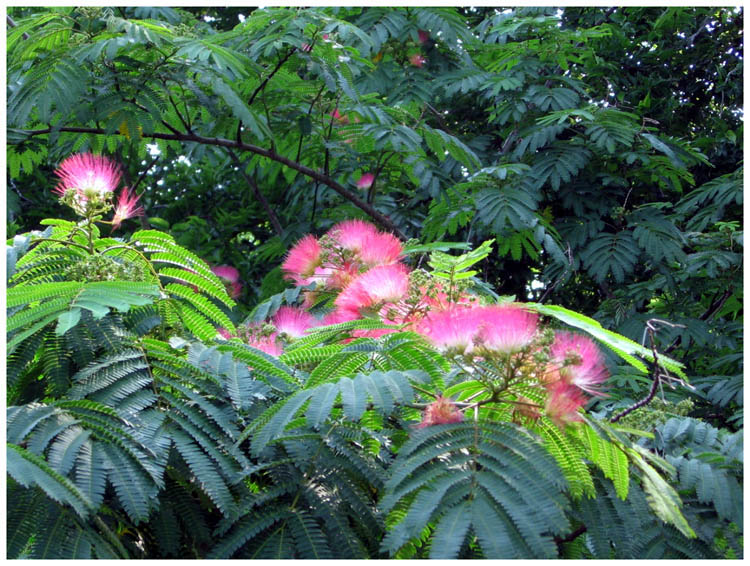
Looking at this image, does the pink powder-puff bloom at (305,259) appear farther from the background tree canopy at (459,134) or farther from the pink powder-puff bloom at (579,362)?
the pink powder-puff bloom at (579,362)

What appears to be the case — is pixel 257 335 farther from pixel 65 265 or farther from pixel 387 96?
pixel 387 96

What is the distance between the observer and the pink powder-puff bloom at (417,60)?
5761mm

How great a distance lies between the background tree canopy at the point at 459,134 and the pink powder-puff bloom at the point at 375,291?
1489 mm

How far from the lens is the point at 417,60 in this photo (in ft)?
19.0

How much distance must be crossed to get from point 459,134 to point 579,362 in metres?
4.69

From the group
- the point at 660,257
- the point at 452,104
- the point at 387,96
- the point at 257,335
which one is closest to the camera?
the point at 257,335

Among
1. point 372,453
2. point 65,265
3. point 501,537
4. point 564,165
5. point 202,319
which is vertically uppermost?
point 564,165

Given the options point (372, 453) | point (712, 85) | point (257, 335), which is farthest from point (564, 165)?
point (372, 453)

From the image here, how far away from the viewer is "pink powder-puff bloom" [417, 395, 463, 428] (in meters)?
1.88

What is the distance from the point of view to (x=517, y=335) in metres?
1.80

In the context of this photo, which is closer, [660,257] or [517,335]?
[517,335]

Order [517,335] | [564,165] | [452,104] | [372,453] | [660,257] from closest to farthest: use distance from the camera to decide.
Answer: [517,335] < [372,453] < [660,257] < [564,165] < [452,104]

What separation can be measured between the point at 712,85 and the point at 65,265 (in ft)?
19.1

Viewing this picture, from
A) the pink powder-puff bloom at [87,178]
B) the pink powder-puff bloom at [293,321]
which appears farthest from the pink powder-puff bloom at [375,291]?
the pink powder-puff bloom at [87,178]
